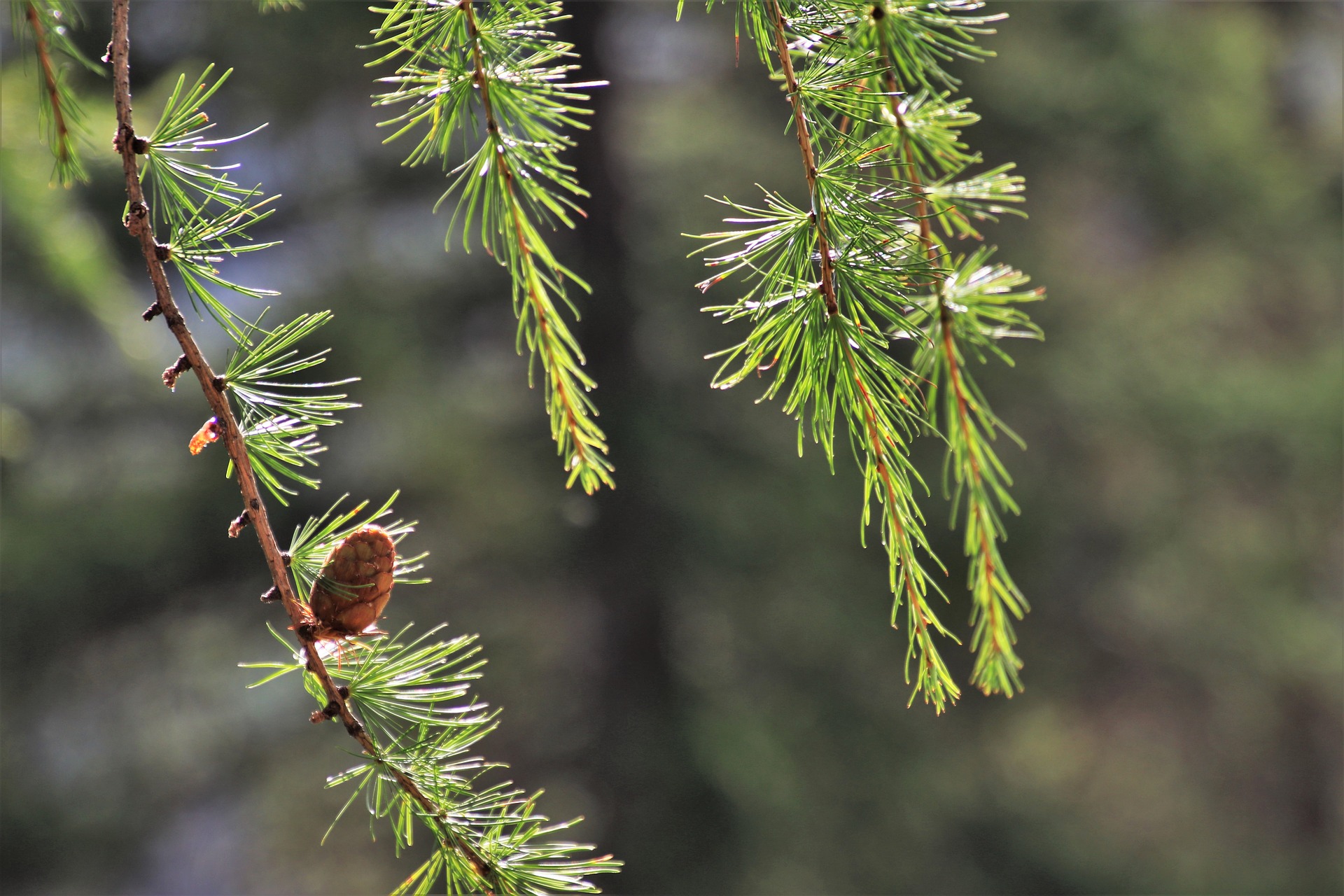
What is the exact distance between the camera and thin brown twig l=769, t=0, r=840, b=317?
427 mm

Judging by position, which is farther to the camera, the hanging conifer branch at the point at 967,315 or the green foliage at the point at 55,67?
the hanging conifer branch at the point at 967,315

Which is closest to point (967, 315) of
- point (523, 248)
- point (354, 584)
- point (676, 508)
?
A: point (523, 248)

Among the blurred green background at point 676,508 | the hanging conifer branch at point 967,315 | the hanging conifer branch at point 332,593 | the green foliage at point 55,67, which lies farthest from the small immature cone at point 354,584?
the blurred green background at point 676,508

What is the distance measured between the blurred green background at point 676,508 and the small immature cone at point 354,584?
2262 mm

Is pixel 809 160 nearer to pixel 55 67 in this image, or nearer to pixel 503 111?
pixel 503 111

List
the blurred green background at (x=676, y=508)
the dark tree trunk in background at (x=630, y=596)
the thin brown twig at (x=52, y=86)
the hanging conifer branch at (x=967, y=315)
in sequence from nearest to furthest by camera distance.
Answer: the thin brown twig at (x=52, y=86)
the hanging conifer branch at (x=967, y=315)
the blurred green background at (x=676, y=508)
the dark tree trunk in background at (x=630, y=596)

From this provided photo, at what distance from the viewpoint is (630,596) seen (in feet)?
10.1

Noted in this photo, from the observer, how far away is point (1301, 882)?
333 cm

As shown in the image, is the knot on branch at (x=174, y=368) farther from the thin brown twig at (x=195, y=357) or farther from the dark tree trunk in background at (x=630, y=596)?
the dark tree trunk in background at (x=630, y=596)

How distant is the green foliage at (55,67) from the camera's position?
0.37m

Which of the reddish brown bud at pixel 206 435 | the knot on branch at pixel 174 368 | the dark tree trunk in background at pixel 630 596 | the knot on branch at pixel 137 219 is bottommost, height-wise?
the dark tree trunk in background at pixel 630 596

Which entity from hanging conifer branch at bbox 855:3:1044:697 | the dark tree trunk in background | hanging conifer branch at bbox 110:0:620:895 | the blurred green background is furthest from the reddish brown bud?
the dark tree trunk in background

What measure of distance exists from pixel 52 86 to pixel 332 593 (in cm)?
25

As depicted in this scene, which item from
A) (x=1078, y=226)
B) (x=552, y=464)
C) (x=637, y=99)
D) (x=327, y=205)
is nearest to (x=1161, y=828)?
(x=1078, y=226)
